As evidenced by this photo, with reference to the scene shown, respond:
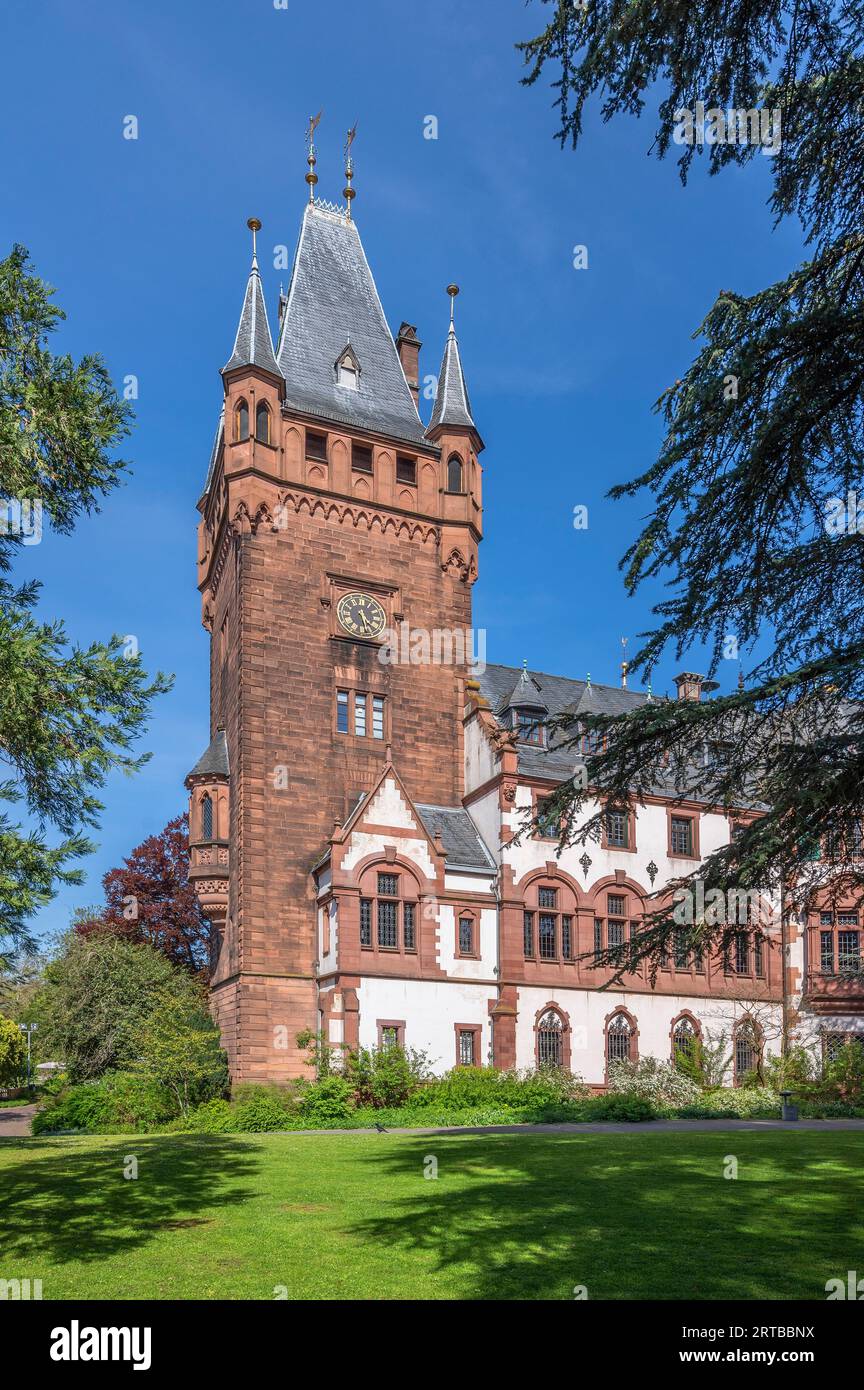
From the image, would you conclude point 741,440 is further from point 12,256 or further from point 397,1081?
point 397,1081

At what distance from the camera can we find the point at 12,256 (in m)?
13.2

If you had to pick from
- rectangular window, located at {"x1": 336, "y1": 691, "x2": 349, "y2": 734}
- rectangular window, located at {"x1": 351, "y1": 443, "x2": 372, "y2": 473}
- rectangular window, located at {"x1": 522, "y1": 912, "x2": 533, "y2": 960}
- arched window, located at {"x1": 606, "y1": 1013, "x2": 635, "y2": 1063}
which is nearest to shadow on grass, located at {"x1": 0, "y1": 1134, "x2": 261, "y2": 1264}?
rectangular window, located at {"x1": 522, "y1": 912, "x2": 533, "y2": 960}

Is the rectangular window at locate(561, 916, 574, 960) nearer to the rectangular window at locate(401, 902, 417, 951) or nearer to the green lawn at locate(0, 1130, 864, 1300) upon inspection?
the rectangular window at locate(401, 902, 417, 951)

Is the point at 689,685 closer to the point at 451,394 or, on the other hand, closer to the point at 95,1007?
the point at 451,394

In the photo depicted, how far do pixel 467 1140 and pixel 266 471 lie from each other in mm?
23488

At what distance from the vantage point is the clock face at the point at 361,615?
37812mm

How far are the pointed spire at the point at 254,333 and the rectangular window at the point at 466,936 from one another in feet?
64.0

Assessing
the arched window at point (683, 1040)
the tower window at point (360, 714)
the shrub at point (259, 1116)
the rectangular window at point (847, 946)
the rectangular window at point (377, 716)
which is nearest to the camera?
the shrub at point (259, 1116)

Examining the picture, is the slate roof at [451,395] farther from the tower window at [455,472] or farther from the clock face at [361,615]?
the clock face at [361,615]

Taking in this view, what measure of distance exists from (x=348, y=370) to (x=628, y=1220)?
35.6m

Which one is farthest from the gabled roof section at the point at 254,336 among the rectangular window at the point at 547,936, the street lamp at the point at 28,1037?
the street lamp at the point at 28,1037

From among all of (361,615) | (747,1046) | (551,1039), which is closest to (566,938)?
(551,1039)

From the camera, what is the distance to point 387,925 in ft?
111
